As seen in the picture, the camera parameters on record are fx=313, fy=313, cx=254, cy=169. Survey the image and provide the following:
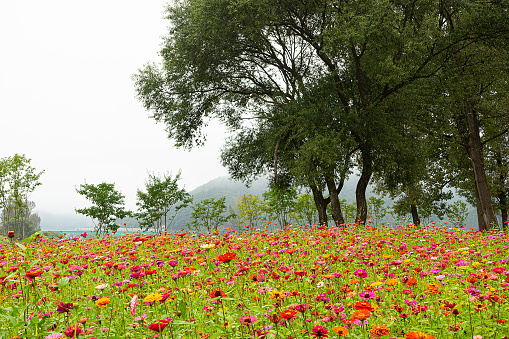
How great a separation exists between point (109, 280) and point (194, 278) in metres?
1.20

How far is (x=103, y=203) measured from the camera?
32.9 meters

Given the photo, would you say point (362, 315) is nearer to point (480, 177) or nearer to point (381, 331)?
point (381, 331)

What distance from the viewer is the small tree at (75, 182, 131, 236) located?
106 ft

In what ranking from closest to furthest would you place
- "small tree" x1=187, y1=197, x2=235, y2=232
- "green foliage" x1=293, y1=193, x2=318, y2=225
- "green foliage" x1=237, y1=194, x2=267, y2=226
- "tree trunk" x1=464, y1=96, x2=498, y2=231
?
"tree trunk" x1=464, y1=96, x2=498, y2=231 → "small tree" x1=187, y1=197, x2=235, y2=232 → "green foliage" x1=293, y1=193, x2=318, y2=225 → "green foliage" x1=237, y1=194, x2=267, y2=226

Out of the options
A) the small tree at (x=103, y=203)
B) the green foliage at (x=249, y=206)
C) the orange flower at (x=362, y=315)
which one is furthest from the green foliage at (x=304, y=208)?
the orange flower at (x=362, y=315)

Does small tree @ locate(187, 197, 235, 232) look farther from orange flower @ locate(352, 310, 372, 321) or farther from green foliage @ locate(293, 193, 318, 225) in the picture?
orange flower @ locate(352, 310, 372, 321)

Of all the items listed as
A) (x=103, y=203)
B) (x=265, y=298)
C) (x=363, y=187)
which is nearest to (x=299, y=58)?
(x=363, y=187)

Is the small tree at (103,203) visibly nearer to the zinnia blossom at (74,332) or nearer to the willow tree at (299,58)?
the willow tree at (299,58)

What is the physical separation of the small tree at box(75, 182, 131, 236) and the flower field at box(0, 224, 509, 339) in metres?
28.5

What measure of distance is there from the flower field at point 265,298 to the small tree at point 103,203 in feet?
93.5

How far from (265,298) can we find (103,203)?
33.3m

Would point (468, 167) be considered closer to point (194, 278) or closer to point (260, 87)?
point (260, 87)

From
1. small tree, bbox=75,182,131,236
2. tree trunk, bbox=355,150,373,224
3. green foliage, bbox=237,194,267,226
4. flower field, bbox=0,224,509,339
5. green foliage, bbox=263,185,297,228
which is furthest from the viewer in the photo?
green foliage, bbox=237,194,267,226

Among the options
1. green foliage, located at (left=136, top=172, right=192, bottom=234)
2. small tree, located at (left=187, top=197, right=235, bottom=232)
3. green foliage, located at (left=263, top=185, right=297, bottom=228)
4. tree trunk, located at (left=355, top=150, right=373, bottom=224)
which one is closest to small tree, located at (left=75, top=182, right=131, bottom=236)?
green foliage, located at (left=136, top=172, right=192, bottom=234)
